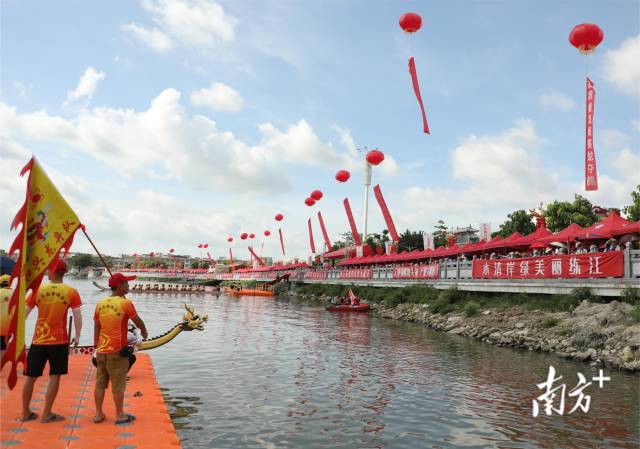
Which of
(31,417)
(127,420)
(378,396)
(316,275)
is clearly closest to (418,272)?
(378,396)

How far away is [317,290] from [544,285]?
3573cm

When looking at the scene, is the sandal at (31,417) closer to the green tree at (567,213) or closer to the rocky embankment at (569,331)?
the rocky embankment at (569,331)

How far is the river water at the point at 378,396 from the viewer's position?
8.40 m

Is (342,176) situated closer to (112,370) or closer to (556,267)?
(556,267)

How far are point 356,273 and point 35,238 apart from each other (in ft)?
129

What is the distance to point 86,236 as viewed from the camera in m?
8.59

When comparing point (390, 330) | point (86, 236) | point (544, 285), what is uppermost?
point (86, 236)

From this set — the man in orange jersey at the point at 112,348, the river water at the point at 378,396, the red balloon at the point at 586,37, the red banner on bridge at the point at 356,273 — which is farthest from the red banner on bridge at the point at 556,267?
the red banner on bridge at the point at 356,273

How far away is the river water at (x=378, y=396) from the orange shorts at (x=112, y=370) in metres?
1.91

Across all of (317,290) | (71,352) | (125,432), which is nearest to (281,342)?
(71,352)

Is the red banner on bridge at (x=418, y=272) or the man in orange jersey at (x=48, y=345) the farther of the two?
the red banner on bridge at (x=418, y=272)

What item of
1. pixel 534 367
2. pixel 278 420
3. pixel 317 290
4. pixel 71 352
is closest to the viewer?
pixel 278 420

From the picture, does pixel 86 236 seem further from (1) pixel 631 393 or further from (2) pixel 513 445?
(1) pixel 631 393

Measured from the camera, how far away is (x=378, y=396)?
36.8 feet
